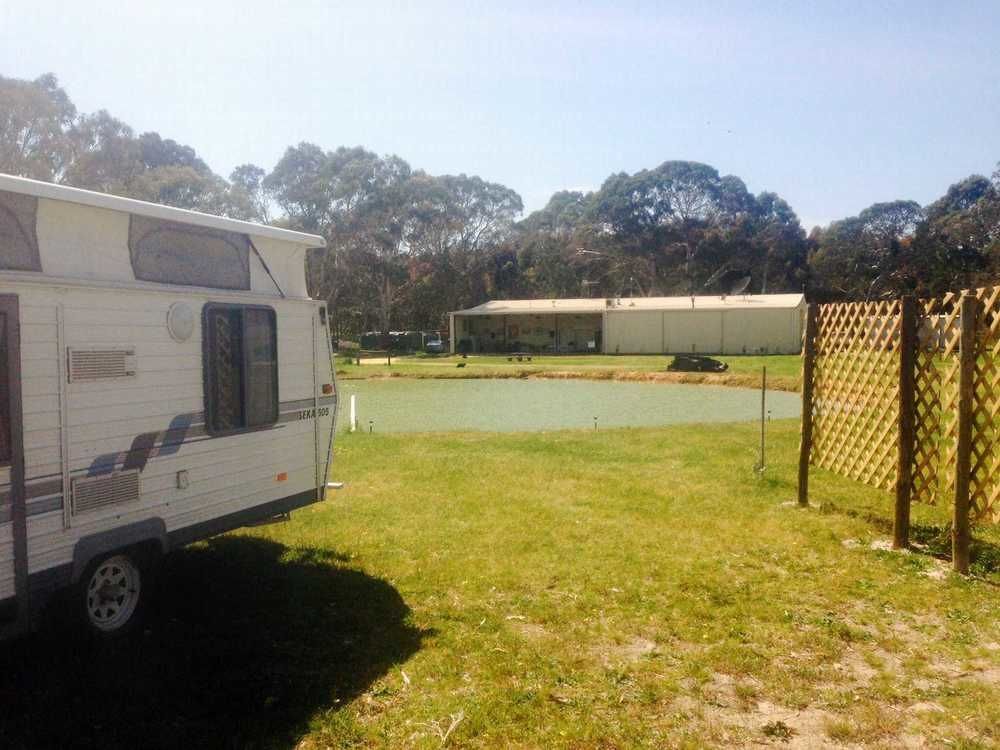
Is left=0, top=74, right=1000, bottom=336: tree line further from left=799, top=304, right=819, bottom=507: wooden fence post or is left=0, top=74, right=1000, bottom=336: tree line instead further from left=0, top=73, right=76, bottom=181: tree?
left=799, top=304, right=819, bottom=507: wooden fence post

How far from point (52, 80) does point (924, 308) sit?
5008 cm

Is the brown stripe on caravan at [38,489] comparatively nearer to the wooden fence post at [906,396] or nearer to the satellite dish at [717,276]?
the wooden fence post at [906,396]

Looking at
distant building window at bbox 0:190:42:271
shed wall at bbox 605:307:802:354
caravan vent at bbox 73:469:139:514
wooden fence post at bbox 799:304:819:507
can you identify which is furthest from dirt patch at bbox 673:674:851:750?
shed wall at bbox 605:307:802:354

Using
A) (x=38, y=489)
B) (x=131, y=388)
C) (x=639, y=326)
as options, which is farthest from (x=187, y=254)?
(x=639, y=326)

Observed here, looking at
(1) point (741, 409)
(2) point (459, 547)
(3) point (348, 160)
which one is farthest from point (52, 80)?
(2) point (459, 547)

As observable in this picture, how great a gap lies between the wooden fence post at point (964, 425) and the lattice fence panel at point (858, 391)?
26.2 inches

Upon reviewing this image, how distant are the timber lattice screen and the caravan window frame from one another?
4.65m

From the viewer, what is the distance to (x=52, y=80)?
146 ft

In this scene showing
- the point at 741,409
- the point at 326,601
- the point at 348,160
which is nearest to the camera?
the point at 326,601

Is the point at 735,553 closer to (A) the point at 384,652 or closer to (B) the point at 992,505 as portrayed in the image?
(B) the point at 992,505

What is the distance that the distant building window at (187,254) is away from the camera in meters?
4.71

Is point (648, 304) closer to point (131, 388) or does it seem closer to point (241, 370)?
point (241, 370)

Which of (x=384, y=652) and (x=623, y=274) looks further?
(x=623, y=274)

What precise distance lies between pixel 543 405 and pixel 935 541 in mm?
13743
